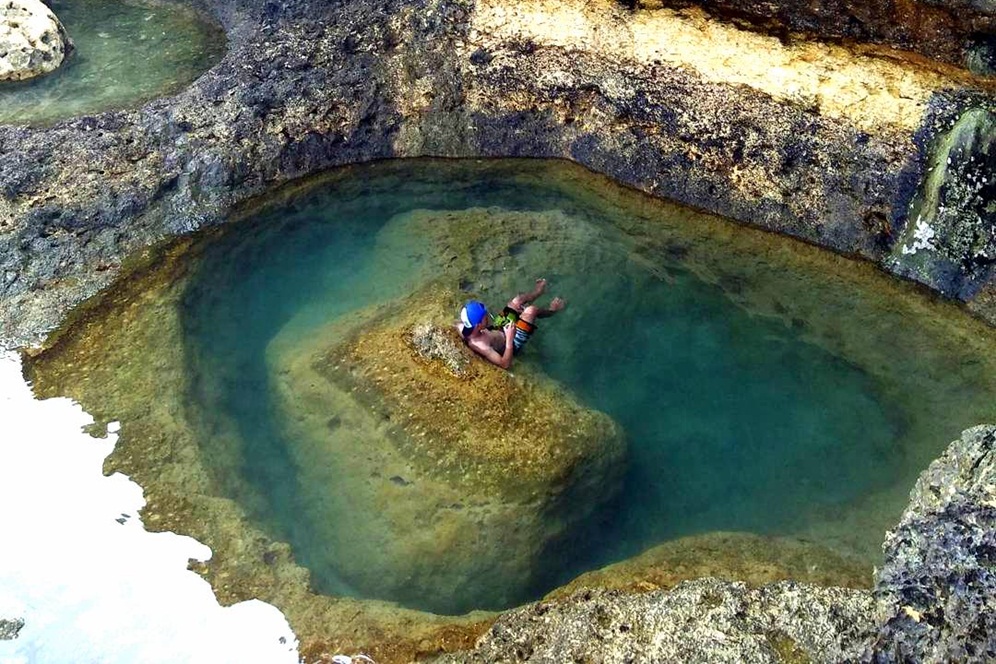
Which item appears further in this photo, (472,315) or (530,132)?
(530,132)

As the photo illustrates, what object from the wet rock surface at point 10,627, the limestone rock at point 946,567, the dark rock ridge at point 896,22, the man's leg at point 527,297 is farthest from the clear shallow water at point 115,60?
the limestone rock at point 946,567

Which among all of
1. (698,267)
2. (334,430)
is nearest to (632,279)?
(698,267)

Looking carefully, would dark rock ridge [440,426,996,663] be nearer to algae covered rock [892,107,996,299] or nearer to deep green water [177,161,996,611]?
deep green water [177,161,996,611]

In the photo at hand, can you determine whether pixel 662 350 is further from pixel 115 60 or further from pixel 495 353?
pixel 115 60

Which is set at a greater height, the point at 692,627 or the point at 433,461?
the point at 692,627

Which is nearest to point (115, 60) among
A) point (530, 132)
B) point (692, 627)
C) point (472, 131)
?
point (472, 131)

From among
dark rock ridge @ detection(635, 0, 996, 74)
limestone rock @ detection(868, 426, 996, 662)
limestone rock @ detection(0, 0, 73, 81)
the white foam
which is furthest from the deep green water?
limestone rock @ detection(0, 0, 73, 81)
